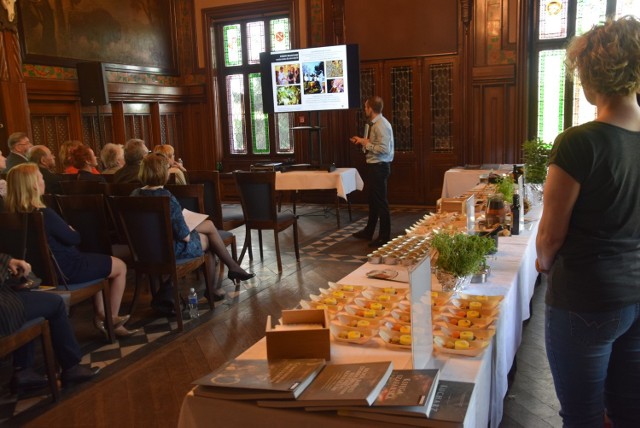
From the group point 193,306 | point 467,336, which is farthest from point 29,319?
point 467,336

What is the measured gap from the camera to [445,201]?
4219mm

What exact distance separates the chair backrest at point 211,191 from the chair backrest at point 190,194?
544mm

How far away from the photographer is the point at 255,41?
10.8 meters

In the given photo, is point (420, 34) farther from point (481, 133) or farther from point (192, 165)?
point (192, 165)

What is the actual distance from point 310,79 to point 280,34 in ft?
6.34

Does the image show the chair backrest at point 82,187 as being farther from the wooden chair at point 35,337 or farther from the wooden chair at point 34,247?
the wooden chair at point 35,337

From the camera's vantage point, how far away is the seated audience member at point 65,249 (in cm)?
359

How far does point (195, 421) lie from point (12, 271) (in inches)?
78.9

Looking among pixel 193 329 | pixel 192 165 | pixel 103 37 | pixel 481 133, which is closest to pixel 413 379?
pixel 193 329

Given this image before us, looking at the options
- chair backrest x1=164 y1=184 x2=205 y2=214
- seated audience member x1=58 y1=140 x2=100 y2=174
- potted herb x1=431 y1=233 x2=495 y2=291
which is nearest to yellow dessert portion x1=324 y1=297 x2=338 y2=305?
potted herb x1=431 y1=233 x2=495 y2=291

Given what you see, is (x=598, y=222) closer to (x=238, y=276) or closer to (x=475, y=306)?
(x=475, y=306)

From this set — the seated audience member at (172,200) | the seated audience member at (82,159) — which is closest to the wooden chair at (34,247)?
the seated audience member at (172,200)

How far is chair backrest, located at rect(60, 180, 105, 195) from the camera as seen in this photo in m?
A: 5.04

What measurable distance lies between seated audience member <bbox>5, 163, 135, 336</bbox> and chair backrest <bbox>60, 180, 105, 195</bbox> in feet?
3.59
